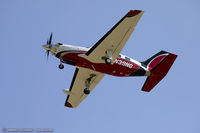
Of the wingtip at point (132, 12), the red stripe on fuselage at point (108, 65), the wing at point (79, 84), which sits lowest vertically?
the wing at point (79, 84)

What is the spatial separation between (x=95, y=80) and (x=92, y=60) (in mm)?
4267

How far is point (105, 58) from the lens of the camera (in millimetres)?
28984

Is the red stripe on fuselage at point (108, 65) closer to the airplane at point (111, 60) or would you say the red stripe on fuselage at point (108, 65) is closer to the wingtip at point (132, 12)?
the airplane at point (111, 60)

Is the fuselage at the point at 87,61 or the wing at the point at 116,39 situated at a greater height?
the wing at the point at 116,39

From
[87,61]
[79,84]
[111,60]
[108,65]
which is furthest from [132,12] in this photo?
[79,84]

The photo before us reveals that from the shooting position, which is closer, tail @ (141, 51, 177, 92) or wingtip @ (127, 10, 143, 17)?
wingtip @ (127, 10, 143, 17)

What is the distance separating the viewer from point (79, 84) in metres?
33.9

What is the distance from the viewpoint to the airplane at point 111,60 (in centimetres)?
2725

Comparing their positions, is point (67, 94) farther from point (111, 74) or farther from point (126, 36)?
point (126, 36)

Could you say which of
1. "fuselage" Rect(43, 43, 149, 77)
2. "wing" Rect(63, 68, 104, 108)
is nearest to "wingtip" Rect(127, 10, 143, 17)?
"fuselage" Rect(43, 43, 149, 77)

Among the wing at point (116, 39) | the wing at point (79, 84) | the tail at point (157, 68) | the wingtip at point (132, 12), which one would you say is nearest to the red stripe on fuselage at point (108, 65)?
the wing at point (116, 39)

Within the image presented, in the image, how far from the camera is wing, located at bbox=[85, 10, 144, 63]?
26059 mm

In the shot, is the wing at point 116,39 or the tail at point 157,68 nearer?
the wing at point 116,39

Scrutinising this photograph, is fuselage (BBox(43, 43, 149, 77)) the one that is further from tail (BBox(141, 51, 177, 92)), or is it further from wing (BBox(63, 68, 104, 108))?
tail (BBox(141, 51, 177, 92))
